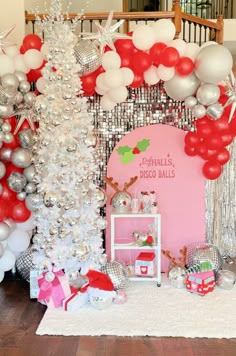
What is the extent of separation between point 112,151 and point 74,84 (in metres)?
1.14

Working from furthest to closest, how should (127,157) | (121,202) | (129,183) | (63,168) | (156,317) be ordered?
1. (127,157)
2. (129,183)
3. (121,202)
4. (63,168)
5. (156,317)

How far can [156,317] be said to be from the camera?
3.86 meters

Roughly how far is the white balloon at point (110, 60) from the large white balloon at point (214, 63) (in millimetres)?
691

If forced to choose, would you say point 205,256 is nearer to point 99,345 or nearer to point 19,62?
point 99,345

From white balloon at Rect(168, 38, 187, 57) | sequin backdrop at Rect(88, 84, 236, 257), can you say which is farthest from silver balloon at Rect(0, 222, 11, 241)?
white balloon at Rect(168, 38, 187, 57)

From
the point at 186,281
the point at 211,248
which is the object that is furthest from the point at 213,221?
the point at 186,281

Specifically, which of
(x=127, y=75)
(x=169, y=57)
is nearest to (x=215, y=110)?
(x=169, y=57)

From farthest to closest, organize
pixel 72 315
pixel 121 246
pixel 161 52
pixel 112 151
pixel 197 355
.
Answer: pixel 112 151 → pixel 121 246 → pixel 161 52 → pixel 72 315 → pixel 197 355

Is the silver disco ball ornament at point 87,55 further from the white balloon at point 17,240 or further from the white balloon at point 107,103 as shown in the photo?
the white balloon at point 17,240

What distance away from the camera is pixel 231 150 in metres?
5.28

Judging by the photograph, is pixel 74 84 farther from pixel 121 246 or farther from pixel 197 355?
pixel 197 355

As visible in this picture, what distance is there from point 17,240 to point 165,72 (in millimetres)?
2033

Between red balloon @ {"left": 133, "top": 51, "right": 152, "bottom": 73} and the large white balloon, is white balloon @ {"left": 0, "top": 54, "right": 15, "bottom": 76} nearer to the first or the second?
red balloon @ {"left": 133, "top": 51, "right": 152, "bottom": 73}

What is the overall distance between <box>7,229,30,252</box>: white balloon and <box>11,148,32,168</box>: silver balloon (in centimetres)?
67
